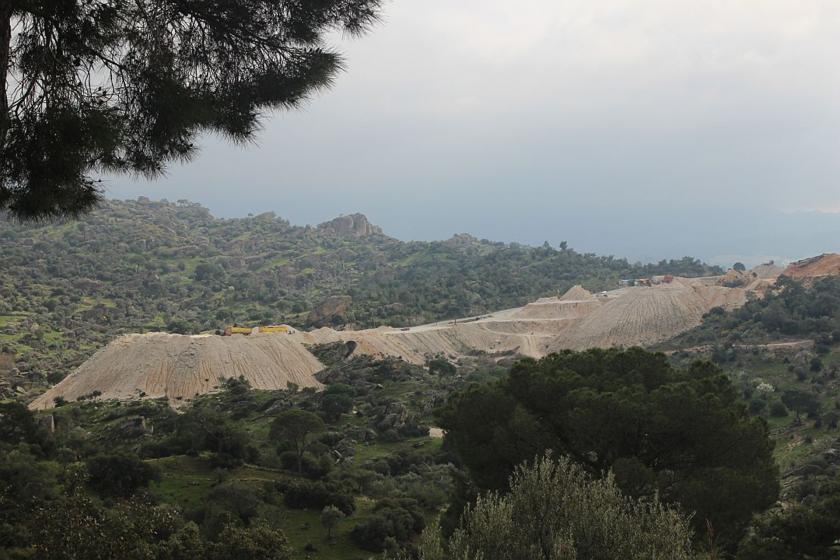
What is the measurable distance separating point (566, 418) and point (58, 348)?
3630 inches

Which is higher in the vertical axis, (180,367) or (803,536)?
(180,367)

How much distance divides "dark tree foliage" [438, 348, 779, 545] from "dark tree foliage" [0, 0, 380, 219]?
544 inches

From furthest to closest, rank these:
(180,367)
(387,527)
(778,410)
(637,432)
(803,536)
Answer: (180,367), (778,410), (387,527), (637,432), (803,536)

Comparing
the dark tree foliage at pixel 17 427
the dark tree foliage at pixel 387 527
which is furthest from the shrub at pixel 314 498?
the dark tree foliage at pixel 17 427

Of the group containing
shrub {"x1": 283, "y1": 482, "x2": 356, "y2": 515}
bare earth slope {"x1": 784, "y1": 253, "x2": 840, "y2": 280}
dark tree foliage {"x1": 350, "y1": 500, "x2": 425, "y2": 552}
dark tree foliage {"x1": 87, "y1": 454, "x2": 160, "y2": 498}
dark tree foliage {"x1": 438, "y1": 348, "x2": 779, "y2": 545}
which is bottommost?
dark tree foliage {"x1": 350, "y1": 500, "x2": 425, "y2": 552}

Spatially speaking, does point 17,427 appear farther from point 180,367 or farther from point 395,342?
point 395,342

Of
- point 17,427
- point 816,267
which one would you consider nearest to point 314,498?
point 17,427

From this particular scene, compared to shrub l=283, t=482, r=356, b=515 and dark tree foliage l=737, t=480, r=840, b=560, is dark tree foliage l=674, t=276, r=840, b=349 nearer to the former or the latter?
shrub l=283, t=482, r=356, b=515

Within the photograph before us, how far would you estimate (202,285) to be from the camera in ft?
524

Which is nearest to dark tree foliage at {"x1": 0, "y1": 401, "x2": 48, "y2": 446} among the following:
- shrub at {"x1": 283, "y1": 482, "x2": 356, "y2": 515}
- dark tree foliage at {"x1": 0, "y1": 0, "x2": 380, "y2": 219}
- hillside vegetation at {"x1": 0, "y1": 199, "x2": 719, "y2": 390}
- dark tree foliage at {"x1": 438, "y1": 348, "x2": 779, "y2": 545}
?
shrub at {"x1": 283, "y1": 482, "x2": 356, "y2": 515}

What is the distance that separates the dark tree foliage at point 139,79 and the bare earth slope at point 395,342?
59.5 m

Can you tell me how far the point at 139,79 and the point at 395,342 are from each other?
275ft

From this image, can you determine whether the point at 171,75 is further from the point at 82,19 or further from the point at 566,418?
the point at 566,418

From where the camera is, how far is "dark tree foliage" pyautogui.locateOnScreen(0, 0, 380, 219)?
10.5m
